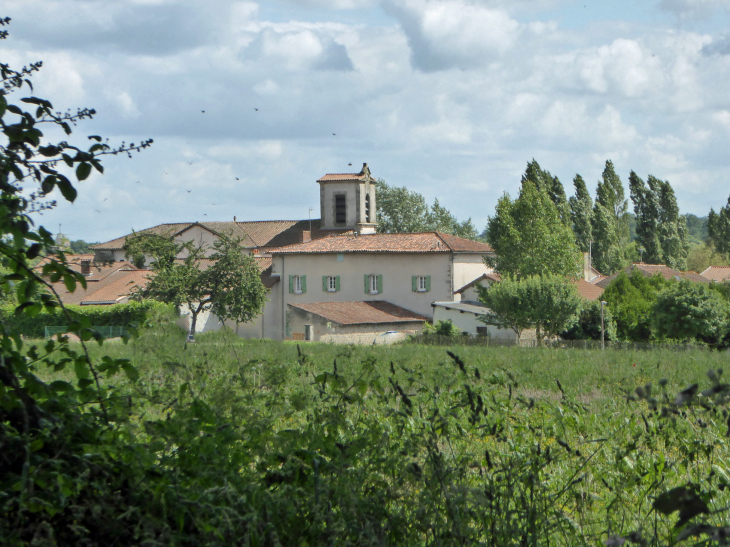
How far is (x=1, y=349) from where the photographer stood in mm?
2244

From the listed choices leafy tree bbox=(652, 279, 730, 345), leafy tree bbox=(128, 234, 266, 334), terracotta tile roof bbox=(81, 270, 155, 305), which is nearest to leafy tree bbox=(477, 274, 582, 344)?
leafy tree bbox=(652, 279, 730, 345)

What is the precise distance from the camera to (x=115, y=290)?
176 feet

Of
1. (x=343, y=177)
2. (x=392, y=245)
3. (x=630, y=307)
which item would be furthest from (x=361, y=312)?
(x=343, y=177)

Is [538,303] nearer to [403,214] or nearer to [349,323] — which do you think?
[349,323]

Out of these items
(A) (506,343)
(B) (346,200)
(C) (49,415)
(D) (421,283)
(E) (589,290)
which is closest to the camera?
(C) (49,415)

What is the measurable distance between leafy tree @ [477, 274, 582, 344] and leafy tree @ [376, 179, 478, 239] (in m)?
42.2

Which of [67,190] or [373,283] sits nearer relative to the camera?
[67,190]

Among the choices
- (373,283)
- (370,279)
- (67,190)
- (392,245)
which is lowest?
(67,190)

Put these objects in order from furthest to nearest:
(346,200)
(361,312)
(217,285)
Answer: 1. (346,200)
2. (217,285)
3. (361,312)

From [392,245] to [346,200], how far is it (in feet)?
40.1

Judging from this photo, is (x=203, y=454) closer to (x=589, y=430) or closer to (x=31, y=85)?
(x=31, y=85)

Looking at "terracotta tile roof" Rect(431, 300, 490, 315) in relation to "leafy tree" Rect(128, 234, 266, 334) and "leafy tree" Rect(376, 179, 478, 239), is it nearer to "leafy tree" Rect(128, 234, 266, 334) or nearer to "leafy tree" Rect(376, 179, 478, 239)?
"leafy tree" Rect(128, 234, 266, 334)

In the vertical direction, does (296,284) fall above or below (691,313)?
above

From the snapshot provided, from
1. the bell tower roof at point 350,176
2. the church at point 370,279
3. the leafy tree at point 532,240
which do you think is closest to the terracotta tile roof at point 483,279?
the church at point 370,279
